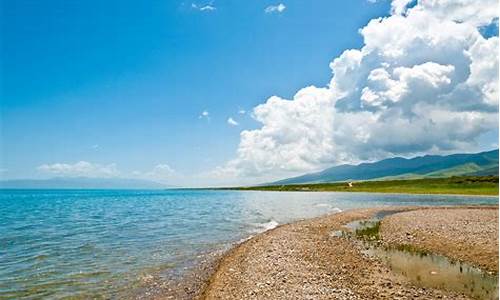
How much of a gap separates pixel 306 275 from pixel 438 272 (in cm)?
793

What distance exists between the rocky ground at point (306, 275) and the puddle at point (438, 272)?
0.93 m

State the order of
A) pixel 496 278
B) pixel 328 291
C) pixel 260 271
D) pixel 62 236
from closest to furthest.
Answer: pixel 328 291, pixel 496 278, pixel 260 271, pixel 62 236

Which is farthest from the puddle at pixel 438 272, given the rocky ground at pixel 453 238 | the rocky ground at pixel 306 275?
the rocky ground at pixel 453 238

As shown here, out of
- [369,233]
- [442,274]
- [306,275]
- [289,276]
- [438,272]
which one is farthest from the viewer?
[369,233]

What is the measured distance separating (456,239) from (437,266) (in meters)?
8.61

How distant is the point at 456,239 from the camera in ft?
92.0

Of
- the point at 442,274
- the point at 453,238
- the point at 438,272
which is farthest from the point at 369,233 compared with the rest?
the point at 442,274

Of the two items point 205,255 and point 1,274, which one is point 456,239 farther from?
point 1,274

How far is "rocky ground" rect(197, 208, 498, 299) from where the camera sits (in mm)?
15953

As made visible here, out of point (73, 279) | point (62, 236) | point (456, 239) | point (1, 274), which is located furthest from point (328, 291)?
point (62, 236)

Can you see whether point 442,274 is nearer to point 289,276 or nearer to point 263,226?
point 289,276

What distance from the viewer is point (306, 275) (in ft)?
60.9

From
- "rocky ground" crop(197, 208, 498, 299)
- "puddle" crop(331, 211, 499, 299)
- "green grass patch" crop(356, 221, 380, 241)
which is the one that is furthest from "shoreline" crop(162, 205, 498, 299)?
"green grass patch" crop(356, 221, 380, 241)

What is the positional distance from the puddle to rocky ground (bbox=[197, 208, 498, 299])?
36.5 inches
